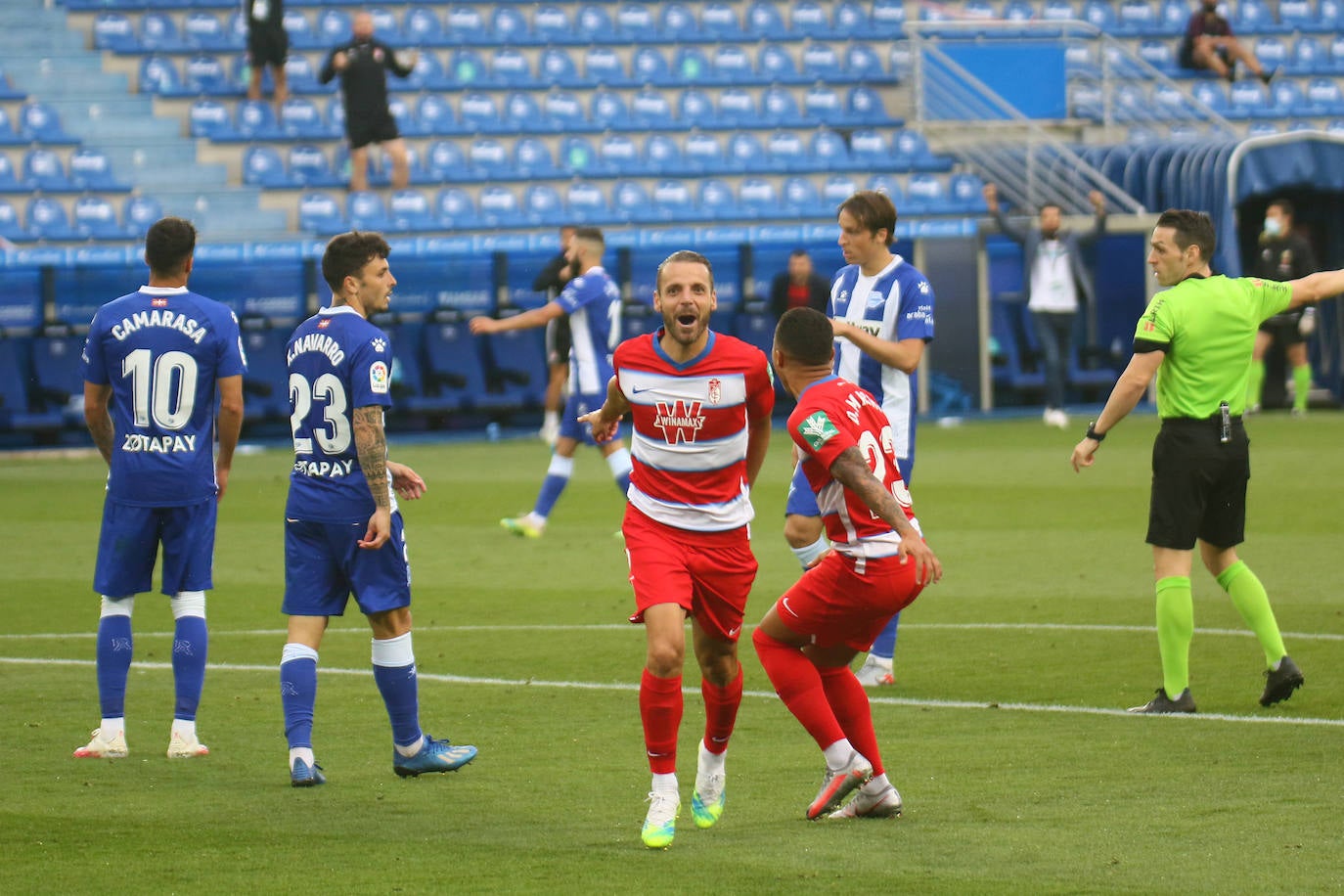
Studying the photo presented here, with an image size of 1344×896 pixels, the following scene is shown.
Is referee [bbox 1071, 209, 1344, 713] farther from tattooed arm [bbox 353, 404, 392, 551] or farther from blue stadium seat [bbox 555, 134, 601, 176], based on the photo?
blue stadium seat [bbox 555, 134, 601, 176]

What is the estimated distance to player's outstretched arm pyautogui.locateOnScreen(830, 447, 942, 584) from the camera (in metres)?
5.28

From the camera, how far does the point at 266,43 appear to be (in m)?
23.4

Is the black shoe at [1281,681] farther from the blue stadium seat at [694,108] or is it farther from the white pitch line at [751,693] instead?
the blue stadium seat at [694,108]

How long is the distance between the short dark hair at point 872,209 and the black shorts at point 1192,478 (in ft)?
4.61

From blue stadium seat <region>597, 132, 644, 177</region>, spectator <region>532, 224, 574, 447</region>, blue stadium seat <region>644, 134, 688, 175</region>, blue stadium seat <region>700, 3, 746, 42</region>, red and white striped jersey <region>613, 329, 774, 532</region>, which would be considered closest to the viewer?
red and white striped jersey <region>613, 329, 774, 532</region>

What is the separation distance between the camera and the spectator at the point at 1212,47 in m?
27.4

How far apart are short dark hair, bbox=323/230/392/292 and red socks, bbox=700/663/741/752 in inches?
73.8

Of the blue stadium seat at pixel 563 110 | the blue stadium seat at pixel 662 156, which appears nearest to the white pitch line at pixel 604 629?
the blue stadium seat at pixel 662 156

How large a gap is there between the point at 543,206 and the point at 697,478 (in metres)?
18.2

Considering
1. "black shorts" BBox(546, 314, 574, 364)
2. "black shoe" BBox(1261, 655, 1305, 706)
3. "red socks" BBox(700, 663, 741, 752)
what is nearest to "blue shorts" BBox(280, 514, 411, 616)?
"red socks" BBox(700, 663, 741, 752)

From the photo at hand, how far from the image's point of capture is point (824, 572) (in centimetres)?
565

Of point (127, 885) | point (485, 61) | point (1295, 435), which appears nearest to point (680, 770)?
point (127, 885)

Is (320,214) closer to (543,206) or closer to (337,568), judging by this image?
(543,206)

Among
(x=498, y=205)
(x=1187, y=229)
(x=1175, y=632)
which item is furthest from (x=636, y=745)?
(x=498, y=205)
